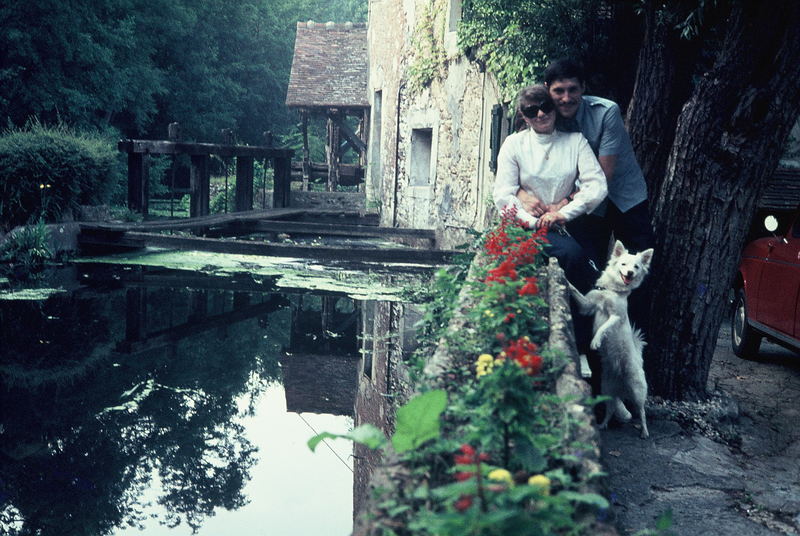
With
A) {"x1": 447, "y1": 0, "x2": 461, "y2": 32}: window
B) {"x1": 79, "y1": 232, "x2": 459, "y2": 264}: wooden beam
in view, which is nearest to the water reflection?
{"x1": 79, "y1": 232, "x2": 459, "y2": 264}: wooden beam

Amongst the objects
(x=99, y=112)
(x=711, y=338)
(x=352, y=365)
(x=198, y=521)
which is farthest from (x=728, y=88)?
(x=99, y=112)

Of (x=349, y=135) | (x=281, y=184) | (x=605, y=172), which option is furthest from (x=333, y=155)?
(x=605, y=172)

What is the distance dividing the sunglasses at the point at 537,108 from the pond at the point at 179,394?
6.59 feet

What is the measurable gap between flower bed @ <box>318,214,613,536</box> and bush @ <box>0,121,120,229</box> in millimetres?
9325

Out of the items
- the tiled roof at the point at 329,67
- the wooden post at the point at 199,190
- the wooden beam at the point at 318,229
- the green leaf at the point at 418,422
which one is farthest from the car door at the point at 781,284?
the tiled roof at the point at 329,67

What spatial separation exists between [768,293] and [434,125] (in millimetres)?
7470

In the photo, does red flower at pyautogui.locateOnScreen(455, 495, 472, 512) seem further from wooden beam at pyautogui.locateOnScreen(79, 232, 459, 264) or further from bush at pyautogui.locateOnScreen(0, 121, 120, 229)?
bush at pyautogui.locateOnScreen(0, 121, 120, 229)

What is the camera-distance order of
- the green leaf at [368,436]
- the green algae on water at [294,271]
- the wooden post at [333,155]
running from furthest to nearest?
the wooden post at [333,155]
the green algae on water at [294,271]
the green leaf at [368,436]

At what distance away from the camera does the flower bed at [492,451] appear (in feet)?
5.84

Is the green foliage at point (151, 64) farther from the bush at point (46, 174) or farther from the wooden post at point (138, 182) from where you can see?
the bush at point (46, 174)

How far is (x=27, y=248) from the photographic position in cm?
1074

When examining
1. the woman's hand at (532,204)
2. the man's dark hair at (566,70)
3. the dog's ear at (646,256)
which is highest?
the man's dark hair at (566,70)

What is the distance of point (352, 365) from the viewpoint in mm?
6719

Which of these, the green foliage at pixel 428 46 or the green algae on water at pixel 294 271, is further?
the green foliage at pixel 428 46
